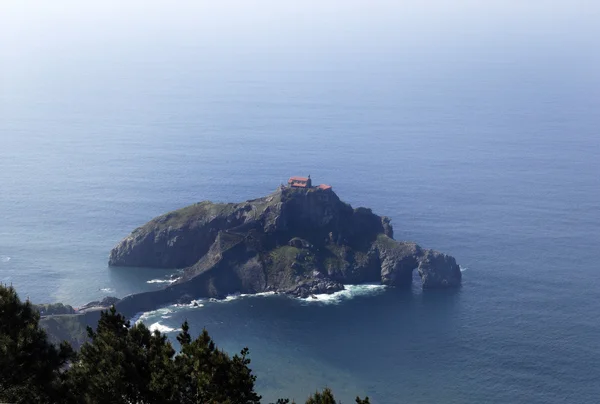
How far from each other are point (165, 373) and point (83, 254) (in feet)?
387

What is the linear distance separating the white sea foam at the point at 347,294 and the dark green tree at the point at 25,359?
318 ft

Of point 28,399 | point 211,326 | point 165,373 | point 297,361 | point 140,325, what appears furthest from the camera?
point 211,326

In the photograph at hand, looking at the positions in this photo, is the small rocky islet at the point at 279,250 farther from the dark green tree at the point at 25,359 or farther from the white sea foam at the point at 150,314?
the dark green tree at the point at 25,359

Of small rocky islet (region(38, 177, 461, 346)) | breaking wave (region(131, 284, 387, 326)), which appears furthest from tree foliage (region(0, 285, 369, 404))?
small rocky islet (region(38, 177, 461, 346))

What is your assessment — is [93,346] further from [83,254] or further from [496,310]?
[83,254]

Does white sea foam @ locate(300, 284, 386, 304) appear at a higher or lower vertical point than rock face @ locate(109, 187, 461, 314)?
lower

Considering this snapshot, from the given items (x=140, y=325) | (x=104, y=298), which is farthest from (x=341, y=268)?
(x=140, y=325)

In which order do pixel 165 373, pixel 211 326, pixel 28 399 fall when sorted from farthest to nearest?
pixel 211 326, pixel 165 373, pixel 28 399

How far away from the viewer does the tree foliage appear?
5362 centimetres

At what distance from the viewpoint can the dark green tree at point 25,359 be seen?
5303 cm

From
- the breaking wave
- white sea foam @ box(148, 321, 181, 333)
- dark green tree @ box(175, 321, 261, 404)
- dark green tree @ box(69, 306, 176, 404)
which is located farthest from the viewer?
the breaking wave

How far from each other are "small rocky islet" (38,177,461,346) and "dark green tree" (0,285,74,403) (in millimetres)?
91397

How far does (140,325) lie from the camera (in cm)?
6219

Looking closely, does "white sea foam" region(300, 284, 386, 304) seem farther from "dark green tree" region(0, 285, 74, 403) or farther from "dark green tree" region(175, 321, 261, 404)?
"dark green tree" region(0, 285, 74, 403)
